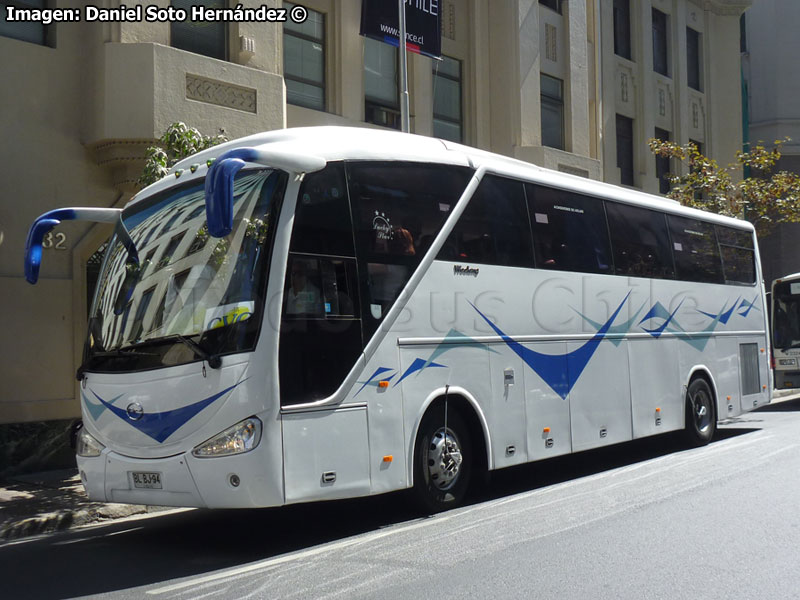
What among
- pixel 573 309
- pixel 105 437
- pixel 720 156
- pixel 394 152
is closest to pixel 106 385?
pixel 105 437

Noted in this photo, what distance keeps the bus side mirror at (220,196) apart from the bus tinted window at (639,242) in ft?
21.7

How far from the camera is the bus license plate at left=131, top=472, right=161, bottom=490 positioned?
295 inches

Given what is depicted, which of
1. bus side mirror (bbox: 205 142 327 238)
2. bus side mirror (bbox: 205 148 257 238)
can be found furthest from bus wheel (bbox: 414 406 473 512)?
bus side mirror (bbox: 205 148 257 238)

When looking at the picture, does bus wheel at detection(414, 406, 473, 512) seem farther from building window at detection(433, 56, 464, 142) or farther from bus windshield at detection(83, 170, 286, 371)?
building window at detection(433, 56, 464, 142)


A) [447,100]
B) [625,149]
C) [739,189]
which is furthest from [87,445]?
[625,149]

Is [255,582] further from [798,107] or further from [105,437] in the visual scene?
A: [798,107]

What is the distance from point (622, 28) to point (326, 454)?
23008mm

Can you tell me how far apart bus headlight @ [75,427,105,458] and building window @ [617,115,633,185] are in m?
21.0

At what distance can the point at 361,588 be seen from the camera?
618 centimetres

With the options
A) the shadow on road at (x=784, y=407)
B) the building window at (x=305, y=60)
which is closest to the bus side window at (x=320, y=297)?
the building window at (x=305, y=60)

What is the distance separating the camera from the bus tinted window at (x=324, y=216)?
768 centimetres

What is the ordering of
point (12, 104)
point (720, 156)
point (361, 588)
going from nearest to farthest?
point (361, 588) < point (12, 104) < point (720, 156)

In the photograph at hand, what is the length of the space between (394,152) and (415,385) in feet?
7.11

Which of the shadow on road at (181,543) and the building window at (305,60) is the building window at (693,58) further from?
the shadow on road at (181,543)
